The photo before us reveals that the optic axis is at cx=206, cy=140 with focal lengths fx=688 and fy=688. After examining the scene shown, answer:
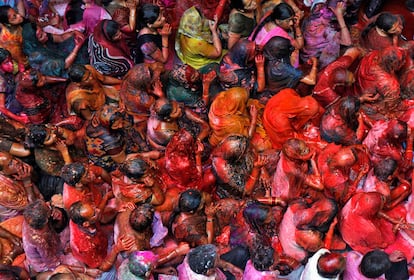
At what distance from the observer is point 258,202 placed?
568 cm

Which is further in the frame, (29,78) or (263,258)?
(29,78)

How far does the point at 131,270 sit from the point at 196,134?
1870 mm

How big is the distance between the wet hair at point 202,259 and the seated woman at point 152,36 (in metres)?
2.35

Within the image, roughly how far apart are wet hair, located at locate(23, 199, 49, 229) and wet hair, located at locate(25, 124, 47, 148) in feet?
2.62

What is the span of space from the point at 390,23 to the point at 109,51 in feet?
9.26

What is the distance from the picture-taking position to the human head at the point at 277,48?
6648 mm

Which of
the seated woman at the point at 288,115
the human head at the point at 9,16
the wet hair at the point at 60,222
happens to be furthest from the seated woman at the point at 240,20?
the wet hair at the point at 60,222

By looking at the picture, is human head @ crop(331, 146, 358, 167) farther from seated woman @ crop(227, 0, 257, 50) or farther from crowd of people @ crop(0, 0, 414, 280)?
seated woman @ crop(227, 0, 257, 50)

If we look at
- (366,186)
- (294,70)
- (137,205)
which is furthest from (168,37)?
(366,186)

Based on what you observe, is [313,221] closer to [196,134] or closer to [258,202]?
[258,202]

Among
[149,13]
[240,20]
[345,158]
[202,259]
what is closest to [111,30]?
[149,13]

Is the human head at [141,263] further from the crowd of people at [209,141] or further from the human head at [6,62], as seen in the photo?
the human head at [6,62]

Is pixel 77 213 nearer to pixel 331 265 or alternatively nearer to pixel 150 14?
pixel 331 265

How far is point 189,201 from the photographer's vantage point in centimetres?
557
